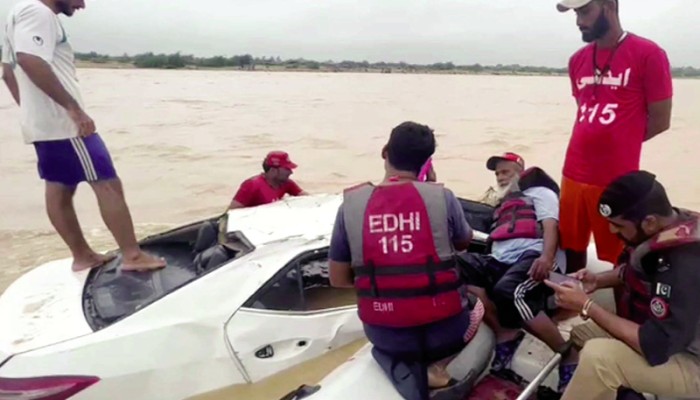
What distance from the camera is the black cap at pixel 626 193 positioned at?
8.64ft

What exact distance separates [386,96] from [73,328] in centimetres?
3409

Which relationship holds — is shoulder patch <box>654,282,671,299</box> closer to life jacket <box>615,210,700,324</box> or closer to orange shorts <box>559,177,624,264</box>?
life jacket <box>615,210,700,324</box>

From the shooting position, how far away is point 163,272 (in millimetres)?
3801

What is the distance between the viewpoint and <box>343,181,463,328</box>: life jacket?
2.70 meters

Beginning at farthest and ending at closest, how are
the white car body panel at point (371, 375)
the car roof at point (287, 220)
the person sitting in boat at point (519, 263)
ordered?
1. the car roof at point (287, 220)
2. the person sitting in boat at point (519, 263)
3. the white car body panel at point (371, 375)

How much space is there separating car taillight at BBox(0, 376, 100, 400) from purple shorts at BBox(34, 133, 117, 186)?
4.87 ft

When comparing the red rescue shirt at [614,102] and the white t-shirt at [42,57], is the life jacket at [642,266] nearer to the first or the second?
the red rescue shirt at [614,102]

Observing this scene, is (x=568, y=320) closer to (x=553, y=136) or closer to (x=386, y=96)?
(x=553, y=136)

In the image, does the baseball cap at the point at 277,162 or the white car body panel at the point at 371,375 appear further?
the baseball cap at the point at 277,162

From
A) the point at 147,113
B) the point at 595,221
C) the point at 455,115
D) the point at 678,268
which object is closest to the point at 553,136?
the point at 455,115

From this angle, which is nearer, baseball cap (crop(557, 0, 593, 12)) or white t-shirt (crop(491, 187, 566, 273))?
baseball cap (crop(557, 0, 593, 12))

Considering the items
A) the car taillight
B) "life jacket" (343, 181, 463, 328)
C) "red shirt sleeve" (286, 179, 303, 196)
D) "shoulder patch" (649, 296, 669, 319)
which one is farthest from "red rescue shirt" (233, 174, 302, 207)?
"shoulder patch" (649, 296, 669, 319)

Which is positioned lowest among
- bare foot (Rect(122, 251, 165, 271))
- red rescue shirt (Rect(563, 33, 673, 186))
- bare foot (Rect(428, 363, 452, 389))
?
bare foot (Rect(428, 363, 452, 389))

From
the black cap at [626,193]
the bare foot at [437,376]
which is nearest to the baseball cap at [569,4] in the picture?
the black cap at [626,193]
